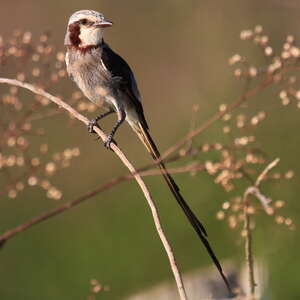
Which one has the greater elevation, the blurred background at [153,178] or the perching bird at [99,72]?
the perching bird at [99,72]

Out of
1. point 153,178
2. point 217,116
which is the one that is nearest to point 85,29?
point 217,116

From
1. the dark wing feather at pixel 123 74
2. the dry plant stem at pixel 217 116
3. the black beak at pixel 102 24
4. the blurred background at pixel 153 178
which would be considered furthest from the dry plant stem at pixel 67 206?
the dark wing feather at pixel 123 74

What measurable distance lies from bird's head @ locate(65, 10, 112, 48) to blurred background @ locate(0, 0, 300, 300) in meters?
0.55

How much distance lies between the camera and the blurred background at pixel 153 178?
4.40 metres

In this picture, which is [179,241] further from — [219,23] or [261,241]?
[219,23]

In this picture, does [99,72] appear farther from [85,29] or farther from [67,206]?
[67,206]

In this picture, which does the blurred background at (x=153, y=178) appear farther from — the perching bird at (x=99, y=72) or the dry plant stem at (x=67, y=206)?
the dry plant stem at (x=67, y=206)

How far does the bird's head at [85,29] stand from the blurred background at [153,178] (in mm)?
554

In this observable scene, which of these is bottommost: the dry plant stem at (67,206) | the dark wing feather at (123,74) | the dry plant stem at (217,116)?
the dark wing feather at (123,74)

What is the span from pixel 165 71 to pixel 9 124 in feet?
13.5

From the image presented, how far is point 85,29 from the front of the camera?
125 inches

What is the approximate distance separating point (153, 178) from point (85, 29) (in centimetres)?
246

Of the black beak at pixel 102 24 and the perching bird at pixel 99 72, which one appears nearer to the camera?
the black beak at pixel 102 24

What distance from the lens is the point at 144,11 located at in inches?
279
